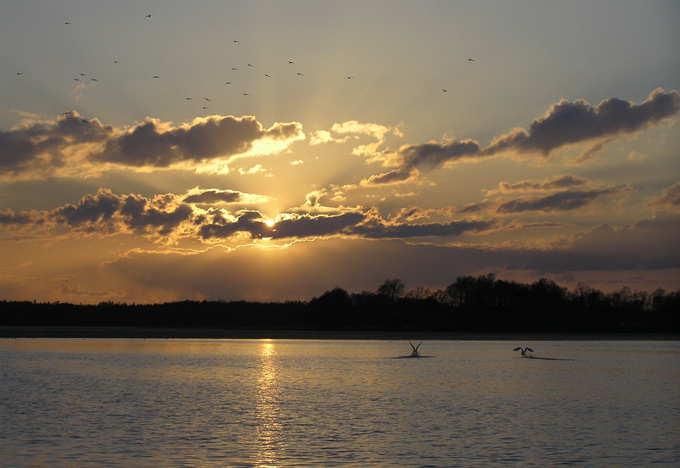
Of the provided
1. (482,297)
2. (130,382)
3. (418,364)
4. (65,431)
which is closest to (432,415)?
(65,431)

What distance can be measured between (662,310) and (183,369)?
449ft

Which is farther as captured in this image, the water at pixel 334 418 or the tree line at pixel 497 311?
the tree line at pixel 497 311

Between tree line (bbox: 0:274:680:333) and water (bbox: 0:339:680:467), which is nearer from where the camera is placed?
water (bbox: 0:339:680:467)

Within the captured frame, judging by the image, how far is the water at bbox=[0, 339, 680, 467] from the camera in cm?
2242

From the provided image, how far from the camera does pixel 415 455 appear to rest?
2266 centimetres

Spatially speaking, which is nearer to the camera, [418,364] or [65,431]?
[65,431]

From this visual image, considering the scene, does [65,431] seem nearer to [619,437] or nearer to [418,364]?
[619,437]

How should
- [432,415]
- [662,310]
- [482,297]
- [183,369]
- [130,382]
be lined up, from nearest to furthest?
[432,415]
[130,382]
[183,369]
[662,310]
[482,297]

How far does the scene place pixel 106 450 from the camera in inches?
899

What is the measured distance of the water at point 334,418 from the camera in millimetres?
22422

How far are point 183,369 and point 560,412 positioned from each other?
34845mm

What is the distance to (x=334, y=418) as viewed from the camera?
30.7 metres

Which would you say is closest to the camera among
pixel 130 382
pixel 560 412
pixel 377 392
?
pixel 560 412

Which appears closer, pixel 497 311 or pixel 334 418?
pixel 334 418
